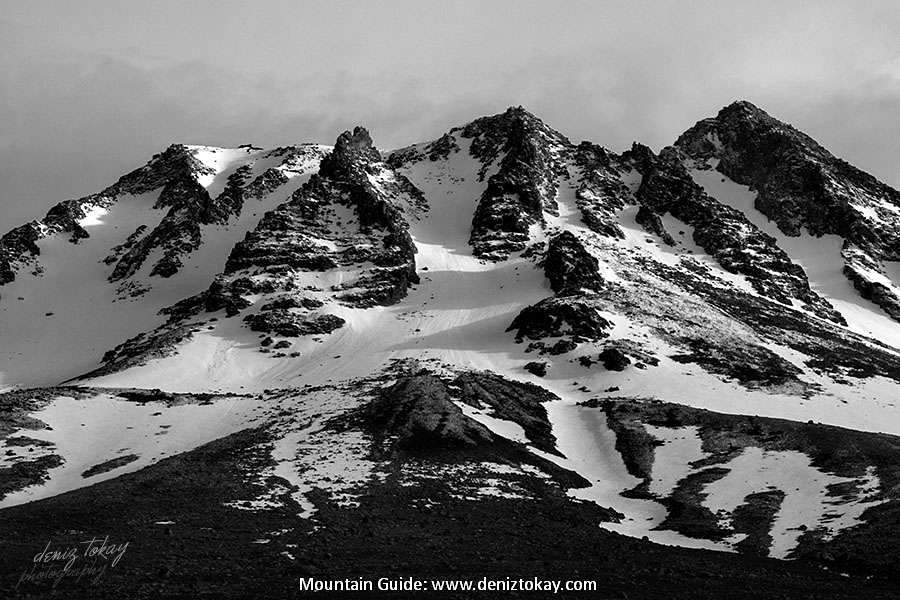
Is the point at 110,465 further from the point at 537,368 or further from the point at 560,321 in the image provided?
the point at 560,321

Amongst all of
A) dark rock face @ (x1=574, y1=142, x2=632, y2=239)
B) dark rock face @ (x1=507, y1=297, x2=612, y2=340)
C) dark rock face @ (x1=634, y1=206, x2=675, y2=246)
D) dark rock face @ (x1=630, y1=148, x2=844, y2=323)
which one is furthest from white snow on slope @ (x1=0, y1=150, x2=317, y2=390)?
dark rock face @ (x1=630, y1=148, x2=844, y2=323)

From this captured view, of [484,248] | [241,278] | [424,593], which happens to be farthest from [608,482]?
[484,248]

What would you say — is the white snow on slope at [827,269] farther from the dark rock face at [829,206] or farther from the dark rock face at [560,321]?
the dark rock face at [560,321]

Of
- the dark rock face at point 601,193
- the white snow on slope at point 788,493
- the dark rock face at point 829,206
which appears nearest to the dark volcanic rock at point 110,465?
the white snow on slope at point 788,493

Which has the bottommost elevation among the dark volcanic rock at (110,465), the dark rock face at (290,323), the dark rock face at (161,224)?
the dark volcanic rock at (110,465)

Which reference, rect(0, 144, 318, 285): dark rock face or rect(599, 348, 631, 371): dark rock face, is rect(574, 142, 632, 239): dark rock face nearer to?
rect(599, 348, 631, 371): dark rock face

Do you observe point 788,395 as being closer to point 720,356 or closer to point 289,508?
point 720,356
